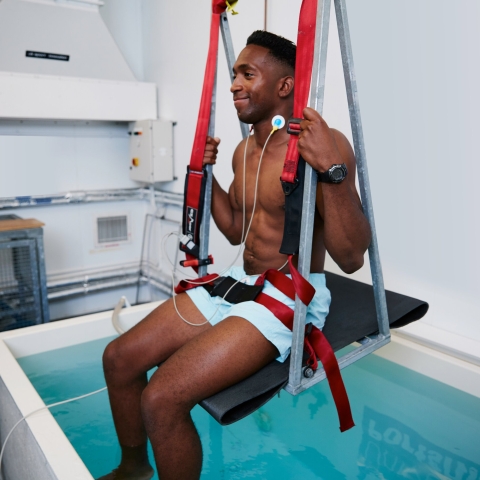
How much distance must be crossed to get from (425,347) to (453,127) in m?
0.88

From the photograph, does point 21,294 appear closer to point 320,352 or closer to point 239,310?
point 239,310

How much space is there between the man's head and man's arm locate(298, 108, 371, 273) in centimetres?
22

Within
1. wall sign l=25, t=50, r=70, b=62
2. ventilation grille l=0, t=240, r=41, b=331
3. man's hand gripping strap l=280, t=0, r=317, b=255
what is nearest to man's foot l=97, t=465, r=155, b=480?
man's hand gripping strap l=280, t=0, r=317, b=255

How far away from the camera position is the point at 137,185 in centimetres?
370

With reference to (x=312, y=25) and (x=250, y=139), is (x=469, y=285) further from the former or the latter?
(x=312, y=25)

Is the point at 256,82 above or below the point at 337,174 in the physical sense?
above

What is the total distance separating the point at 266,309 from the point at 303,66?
596 millimetres

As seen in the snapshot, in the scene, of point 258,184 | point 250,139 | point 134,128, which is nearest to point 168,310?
point 258,184

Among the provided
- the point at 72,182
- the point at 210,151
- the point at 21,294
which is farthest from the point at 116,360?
the point at 72,182

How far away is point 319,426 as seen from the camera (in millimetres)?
1869

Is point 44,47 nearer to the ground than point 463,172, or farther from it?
farther from it

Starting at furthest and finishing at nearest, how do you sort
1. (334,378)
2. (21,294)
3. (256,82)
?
(21,294) < (256,82) < (334,378)

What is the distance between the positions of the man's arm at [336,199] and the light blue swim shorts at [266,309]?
0.16 metres

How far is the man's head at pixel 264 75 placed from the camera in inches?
51.5
